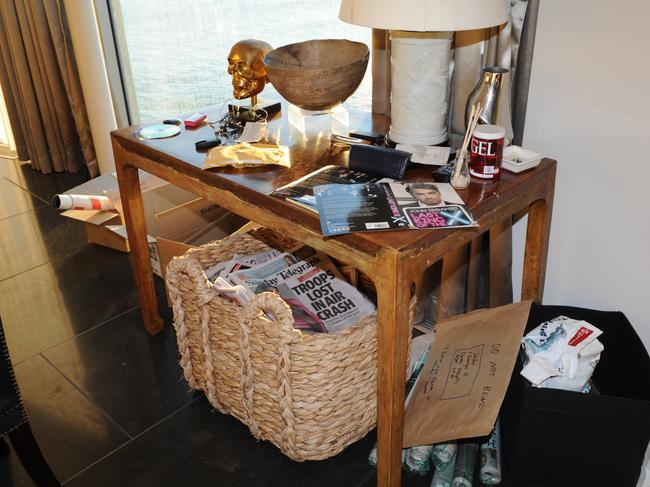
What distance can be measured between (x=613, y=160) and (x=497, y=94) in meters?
0.34

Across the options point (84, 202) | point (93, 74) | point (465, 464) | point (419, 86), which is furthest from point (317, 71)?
point (93, 74)

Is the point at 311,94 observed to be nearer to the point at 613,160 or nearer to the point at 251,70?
the point at 251,70

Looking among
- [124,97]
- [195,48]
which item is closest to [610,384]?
[195,48]

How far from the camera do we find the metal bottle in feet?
4.21

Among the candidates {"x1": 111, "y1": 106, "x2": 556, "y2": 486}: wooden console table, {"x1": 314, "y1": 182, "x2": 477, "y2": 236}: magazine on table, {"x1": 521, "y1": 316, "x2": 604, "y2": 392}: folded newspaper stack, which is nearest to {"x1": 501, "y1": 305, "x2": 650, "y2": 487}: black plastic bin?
{"x1": 521, "y1": 316, "x2": 604, "y2": 392}: folded newspaper stack

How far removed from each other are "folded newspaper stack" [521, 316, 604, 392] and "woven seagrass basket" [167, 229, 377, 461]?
1.13 ft

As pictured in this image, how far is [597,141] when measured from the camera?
4.66 ft

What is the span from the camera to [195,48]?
2.74 meters

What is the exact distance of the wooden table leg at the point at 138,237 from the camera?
1.69 metres

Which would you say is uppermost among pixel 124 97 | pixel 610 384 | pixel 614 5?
pixel 614 5

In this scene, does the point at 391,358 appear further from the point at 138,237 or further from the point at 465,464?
the point at 138,237

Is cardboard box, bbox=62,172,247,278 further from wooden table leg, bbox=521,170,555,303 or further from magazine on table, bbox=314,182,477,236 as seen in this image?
wooden table leg, bbox=521,170,555,303

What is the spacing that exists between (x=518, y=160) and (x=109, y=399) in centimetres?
122

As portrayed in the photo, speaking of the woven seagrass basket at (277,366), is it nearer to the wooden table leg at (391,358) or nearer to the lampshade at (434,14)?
the wooden table leg at (391,358)
